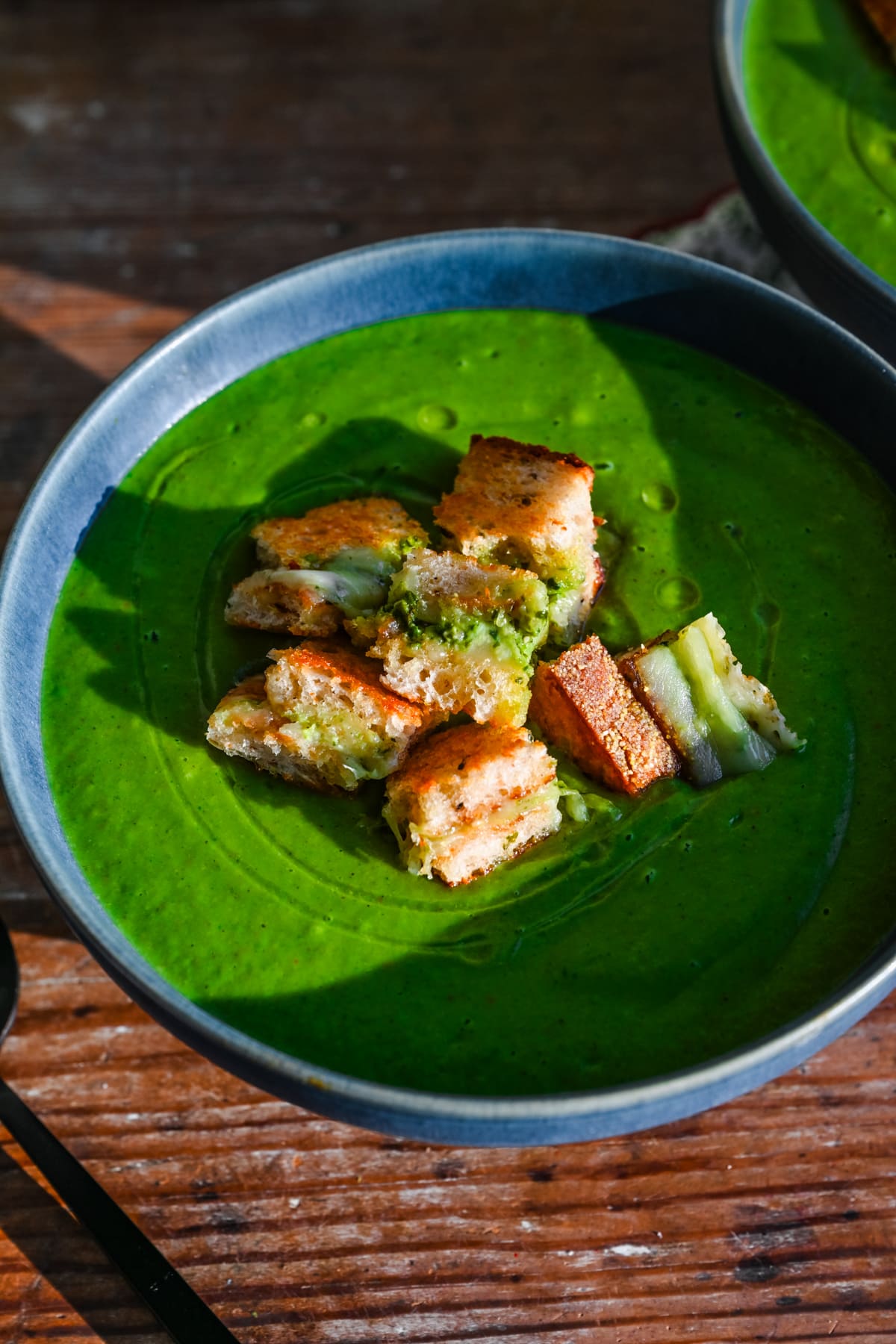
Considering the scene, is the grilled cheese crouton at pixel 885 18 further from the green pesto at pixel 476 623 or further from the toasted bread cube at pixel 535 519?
the green pesto at pixel 476 623

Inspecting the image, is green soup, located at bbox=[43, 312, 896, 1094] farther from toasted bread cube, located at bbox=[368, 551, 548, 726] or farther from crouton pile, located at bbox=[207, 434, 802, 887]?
toasted bread cube, located at bbox=[368, 551, 548, 726]

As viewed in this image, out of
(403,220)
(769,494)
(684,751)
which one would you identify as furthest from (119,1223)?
(403,220)

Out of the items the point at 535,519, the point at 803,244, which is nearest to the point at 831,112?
the point at 803,244

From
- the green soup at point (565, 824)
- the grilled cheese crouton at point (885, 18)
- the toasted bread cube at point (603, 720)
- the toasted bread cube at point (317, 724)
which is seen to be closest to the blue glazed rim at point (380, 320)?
the green soup at point (565, 824)

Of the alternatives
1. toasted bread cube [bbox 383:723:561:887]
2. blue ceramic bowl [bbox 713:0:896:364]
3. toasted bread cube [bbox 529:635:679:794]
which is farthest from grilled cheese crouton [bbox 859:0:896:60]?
toasted bread cube [bbox 383:723:561:887]

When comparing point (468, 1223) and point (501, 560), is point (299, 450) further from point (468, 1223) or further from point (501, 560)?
point (468, 1223)

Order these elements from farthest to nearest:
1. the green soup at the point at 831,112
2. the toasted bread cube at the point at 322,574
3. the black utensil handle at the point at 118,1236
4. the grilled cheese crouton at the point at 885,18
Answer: the grilled cheese crouton at the point at 885,18, the green soup at the point at 831,112, the toasted bread cube at the point at 322,574, the black utensil handle at the point at 118,1236
